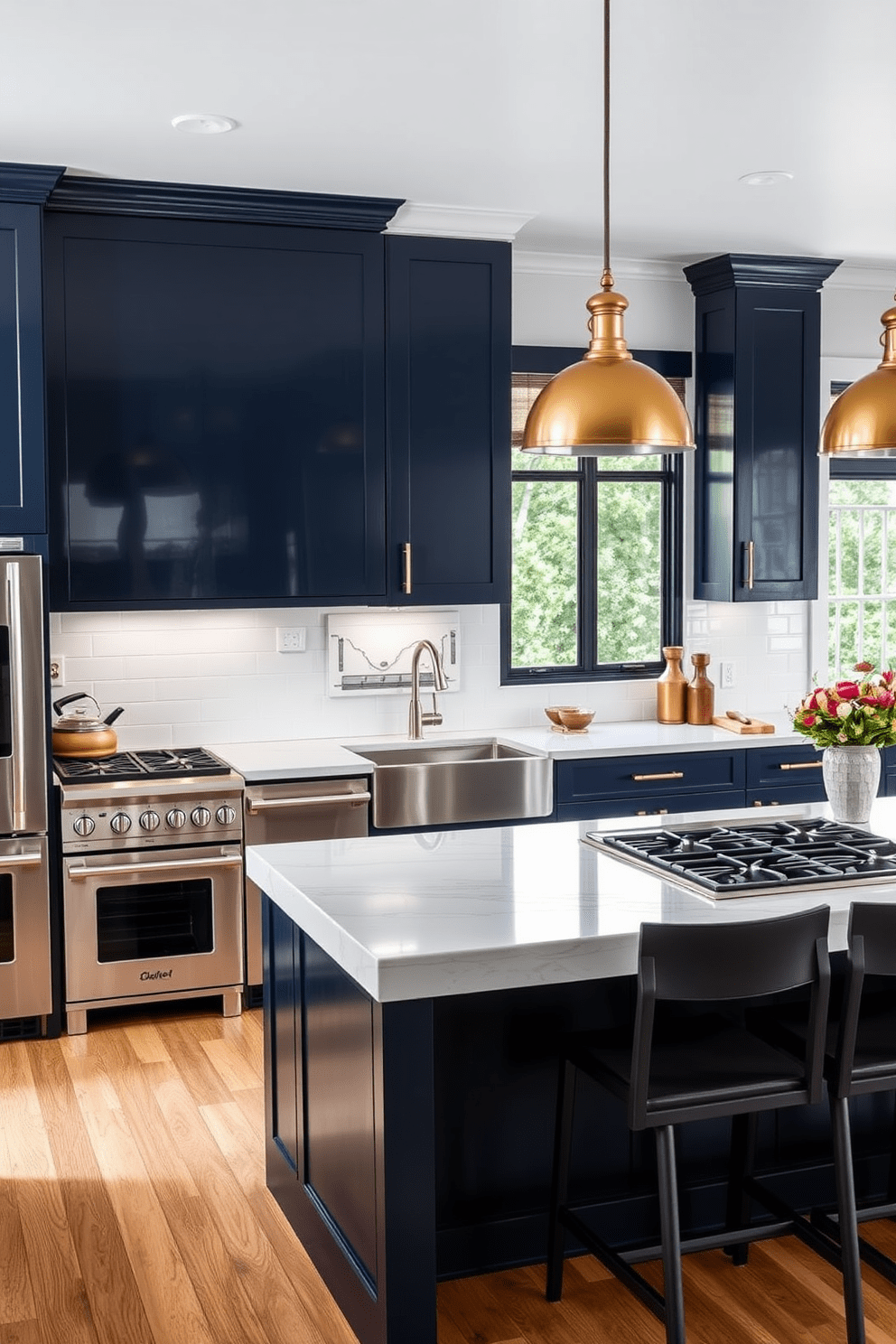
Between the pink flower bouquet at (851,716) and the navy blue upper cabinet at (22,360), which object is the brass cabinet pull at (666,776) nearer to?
the pink flower bouquet at (851,716)

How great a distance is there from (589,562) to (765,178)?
6.27ft

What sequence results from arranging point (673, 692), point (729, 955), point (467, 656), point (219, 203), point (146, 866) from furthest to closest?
point (673, 692), point (467, 656), point (219, 203), point (146, 866), point (729, 955)

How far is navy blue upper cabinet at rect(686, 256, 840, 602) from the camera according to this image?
582 centimetres

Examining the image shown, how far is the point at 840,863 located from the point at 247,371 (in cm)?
292

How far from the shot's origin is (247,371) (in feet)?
16.3

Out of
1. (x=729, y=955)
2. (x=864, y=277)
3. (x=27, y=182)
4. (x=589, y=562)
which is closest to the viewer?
(x=729, y=955)

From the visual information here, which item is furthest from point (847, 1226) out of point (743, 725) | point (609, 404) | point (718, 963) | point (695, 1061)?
point (743, 725)

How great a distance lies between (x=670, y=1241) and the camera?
2.59m

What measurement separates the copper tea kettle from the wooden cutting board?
2489 millimetres

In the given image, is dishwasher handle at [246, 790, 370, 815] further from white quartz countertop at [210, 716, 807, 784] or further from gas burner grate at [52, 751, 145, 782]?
gas burner grate at [52, 751, 145, 782]

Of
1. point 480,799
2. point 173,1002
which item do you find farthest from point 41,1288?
point 480,799

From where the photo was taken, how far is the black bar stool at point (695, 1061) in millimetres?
2486

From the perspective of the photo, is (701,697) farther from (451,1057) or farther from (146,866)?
(451,1057)

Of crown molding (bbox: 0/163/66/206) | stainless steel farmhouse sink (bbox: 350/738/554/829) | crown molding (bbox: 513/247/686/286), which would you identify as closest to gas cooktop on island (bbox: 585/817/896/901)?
stainless steel farmhouse sink (bbox: 350/738/554/829)
